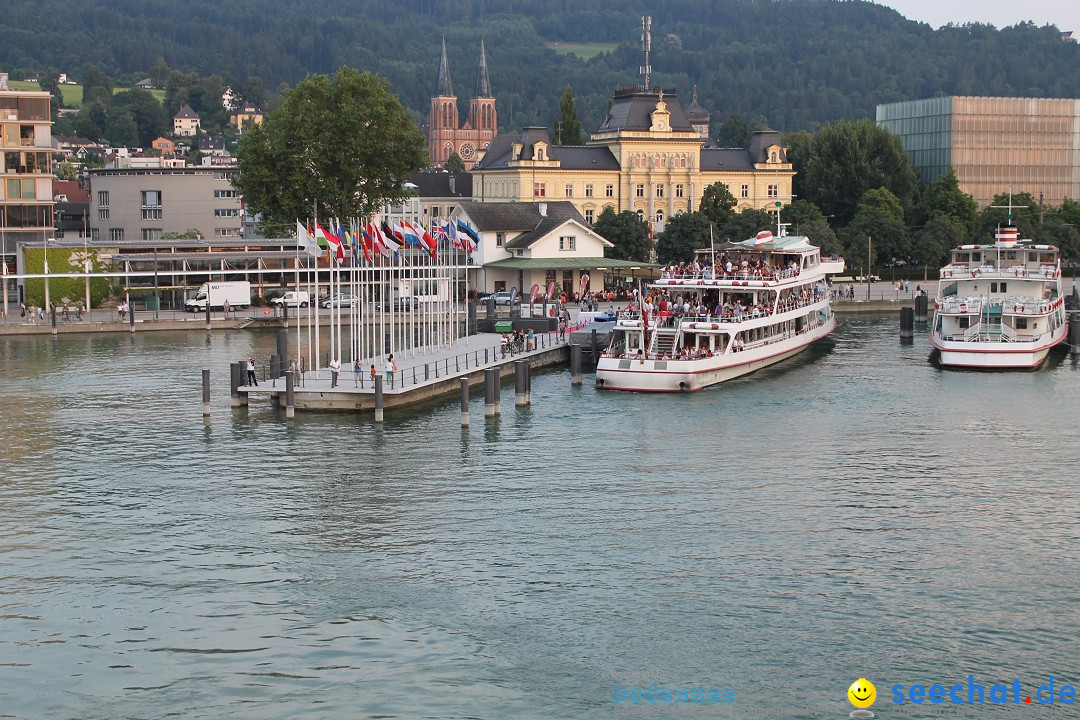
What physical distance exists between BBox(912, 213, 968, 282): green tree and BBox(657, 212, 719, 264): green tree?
822 inches

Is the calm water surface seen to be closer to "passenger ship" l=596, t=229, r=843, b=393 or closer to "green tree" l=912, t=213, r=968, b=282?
"passenger ship" l=596, t=229, r=843, b=393

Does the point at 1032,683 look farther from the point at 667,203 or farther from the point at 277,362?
the point at 667,203

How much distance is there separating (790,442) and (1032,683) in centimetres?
2260

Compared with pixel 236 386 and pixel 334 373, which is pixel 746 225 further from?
pixel 236 386

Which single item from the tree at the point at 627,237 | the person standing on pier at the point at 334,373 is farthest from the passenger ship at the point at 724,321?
the tree at the point at 627,237

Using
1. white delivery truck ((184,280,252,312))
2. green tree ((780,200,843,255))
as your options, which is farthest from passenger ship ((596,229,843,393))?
white delivery truck ((184,280,252,312))

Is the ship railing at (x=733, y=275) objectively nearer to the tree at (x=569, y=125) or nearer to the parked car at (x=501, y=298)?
the parked car at (x=501, y=298)

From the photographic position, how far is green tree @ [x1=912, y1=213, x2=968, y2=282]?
4877 inches

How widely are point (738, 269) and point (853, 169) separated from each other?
6885 centimetres

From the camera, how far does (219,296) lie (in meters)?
95.8

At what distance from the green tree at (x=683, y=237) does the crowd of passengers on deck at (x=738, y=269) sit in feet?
114

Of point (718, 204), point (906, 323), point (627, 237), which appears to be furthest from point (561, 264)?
point (906, 323)

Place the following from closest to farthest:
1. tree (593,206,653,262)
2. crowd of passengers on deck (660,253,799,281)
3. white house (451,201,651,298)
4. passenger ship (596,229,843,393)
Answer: passenger ship (596,229,843,393), crowd of passengers on deck (660,253,799,281), white house (451,201,651,298), tree (593,206,653,262)

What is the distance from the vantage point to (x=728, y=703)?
2725 centimetres
